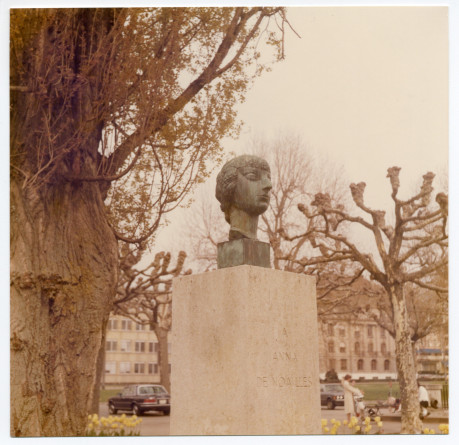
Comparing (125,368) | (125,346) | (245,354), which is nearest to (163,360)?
(125,368)

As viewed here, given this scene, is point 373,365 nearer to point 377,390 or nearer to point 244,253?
point 377,390

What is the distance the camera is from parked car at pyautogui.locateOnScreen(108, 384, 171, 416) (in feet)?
63.1

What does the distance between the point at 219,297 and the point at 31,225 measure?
16.5 feet

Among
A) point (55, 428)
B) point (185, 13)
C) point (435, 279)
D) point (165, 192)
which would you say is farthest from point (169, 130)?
point (435, 279)

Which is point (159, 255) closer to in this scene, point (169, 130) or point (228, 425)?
point (169, 130)

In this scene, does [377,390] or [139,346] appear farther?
[139,346]

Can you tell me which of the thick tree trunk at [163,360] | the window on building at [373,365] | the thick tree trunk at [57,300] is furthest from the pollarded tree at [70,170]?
the window on building at [373,365]

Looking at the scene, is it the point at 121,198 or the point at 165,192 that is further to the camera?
the point at 121,198

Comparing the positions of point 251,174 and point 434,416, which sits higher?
point 251,174

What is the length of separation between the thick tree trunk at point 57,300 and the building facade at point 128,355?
26640 mm

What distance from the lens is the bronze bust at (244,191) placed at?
5.51 meters

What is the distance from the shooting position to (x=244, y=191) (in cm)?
551

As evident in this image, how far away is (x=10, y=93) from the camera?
363 inches

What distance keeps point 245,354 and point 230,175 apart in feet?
4.95
